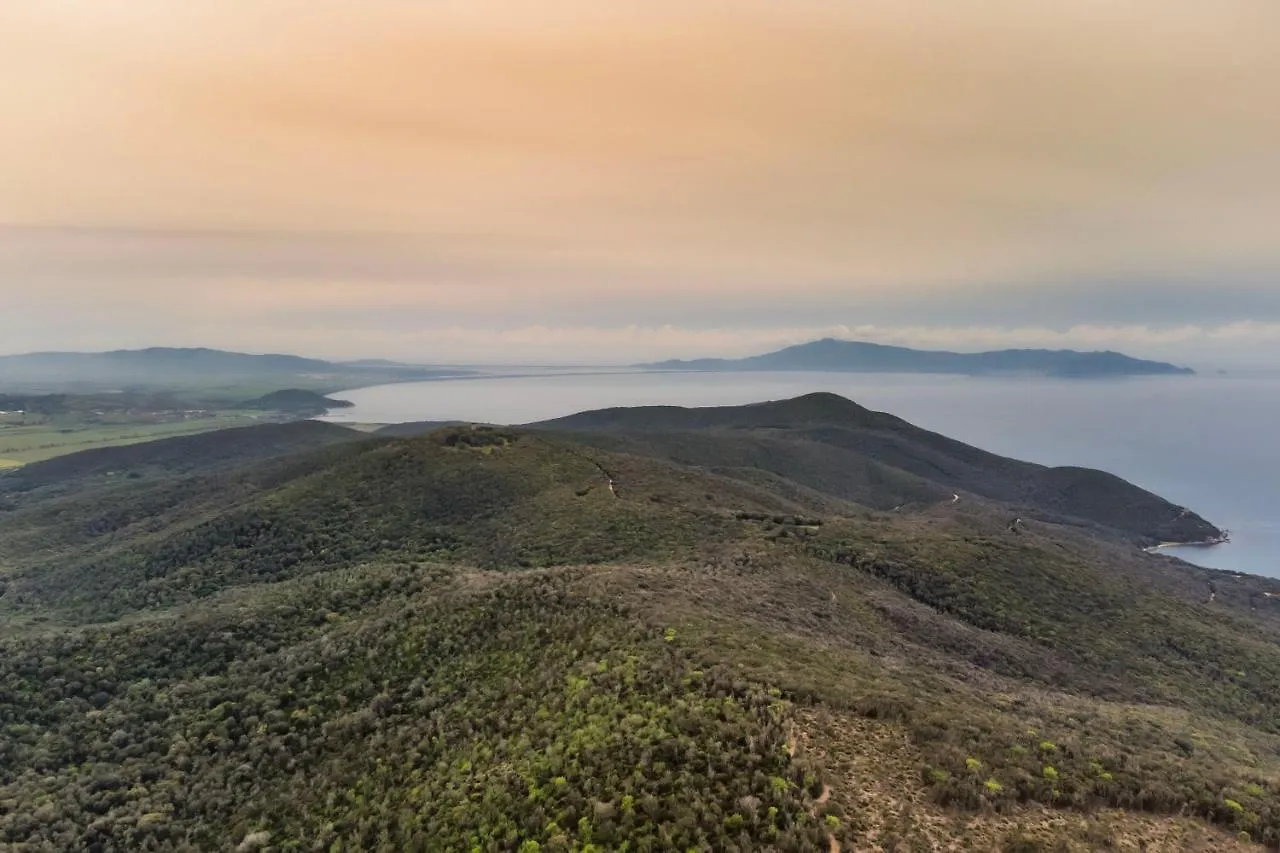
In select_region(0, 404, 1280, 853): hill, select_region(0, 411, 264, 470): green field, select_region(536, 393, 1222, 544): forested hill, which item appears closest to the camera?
select_region(0, 404, 1280, 853): hill

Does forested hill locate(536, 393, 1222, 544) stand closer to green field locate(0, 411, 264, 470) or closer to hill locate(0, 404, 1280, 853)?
hill locate(0, 404, 1280, 853)

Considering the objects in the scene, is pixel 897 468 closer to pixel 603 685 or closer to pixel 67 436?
pixel 603 685

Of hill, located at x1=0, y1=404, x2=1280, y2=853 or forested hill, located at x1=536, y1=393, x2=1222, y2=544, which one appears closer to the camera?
hill, located at x1=0, y1=404, x2=1280, y2=853

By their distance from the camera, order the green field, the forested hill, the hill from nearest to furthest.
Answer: the hill
the forested hill
the green field

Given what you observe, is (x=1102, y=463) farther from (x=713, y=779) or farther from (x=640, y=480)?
(x=713, y=779)

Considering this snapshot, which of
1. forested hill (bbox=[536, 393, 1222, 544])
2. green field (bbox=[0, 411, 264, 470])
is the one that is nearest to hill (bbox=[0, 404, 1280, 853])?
forested hill (bbox=[536, 393, 1222, 544])

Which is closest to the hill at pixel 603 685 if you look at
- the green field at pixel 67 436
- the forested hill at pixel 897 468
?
the forested hill at pixel 897 468
